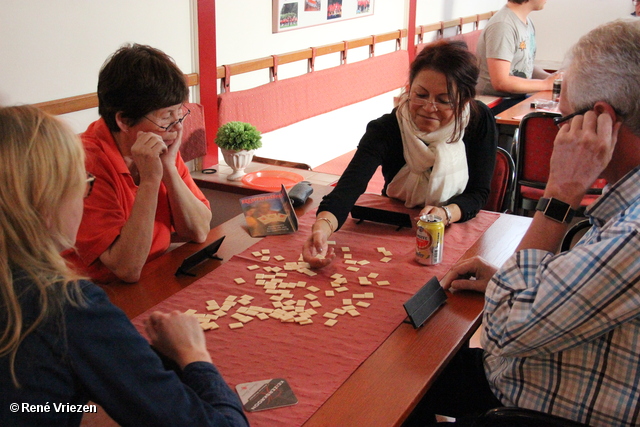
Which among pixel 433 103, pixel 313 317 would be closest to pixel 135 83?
pixel 313 317

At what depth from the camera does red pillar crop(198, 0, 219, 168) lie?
3.70m

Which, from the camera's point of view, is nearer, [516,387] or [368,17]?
[516,387]

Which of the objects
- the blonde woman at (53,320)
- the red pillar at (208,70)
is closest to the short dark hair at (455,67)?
the blonde woman at (53,320)

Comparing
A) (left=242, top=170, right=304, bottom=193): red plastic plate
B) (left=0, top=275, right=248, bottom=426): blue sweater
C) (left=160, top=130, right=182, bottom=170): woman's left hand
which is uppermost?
(left=160, top=130, right=182, bottom=170): woman's left hand

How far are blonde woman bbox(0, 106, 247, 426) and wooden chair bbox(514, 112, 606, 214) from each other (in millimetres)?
2955

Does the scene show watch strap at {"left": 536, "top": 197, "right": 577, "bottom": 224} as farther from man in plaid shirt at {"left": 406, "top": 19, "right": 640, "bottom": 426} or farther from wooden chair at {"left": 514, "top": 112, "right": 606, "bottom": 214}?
wooden chair at {"left": 514, "top": 112, "right": 606, "bottom": 214}

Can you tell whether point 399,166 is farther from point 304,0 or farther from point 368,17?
point 368,17

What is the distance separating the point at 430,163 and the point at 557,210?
96 centimetres

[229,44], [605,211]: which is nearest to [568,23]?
[229,44]

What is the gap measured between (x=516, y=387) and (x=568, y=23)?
28.1 ft

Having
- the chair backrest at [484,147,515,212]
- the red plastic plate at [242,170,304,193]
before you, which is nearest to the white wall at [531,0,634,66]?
the chair backrest at [484,147,515,212]

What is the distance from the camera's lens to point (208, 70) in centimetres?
381

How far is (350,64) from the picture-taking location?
5562 mm

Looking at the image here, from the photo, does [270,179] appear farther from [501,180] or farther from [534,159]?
[534,159]
